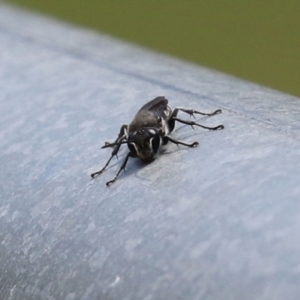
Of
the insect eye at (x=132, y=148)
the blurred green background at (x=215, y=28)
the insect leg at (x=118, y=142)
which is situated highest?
the insect leg at (x=118, y=142)

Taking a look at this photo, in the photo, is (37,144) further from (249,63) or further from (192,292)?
(249,63)

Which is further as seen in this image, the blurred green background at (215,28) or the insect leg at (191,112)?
the blurred green background at (215,28)

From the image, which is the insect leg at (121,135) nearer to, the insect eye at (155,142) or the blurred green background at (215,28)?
the insect eye at (155,142)

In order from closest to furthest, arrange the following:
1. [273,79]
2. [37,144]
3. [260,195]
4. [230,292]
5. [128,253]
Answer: [230,292] → [260,195] → [128,253] → [37,144] → [273,79]

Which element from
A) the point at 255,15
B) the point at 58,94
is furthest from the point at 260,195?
the point at 255,15

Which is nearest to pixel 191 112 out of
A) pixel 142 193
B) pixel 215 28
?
pixel 142 193

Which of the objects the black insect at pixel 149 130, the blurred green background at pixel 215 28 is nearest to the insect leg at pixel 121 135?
the black insect at pixel 149 130

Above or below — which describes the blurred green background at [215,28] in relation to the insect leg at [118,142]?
below
